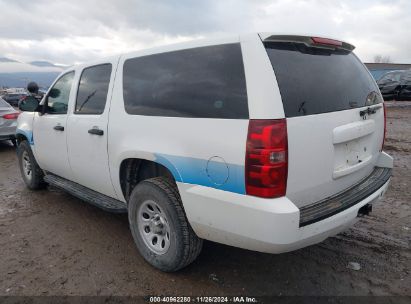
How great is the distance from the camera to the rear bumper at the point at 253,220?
85.0 inches

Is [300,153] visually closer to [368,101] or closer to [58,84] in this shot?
[368,101]

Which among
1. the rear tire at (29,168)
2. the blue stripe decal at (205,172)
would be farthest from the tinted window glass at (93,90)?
the rear tire at (29,168)

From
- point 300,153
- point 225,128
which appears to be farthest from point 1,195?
point 300,153

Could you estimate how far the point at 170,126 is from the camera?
8.75 feet

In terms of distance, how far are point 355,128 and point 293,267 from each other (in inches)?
53.4

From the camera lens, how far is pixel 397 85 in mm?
17172

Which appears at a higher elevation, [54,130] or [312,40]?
[312,40]

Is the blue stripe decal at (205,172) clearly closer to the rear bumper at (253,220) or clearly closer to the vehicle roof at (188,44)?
the rear bumper at (253,220)

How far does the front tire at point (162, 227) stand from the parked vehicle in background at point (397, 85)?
58.0 ft

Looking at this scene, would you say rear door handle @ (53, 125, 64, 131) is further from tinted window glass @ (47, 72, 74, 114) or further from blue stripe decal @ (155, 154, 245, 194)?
blue stripe decal @ (155, 154, 245, 194)

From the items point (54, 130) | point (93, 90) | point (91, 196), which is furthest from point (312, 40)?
point (54, 130)

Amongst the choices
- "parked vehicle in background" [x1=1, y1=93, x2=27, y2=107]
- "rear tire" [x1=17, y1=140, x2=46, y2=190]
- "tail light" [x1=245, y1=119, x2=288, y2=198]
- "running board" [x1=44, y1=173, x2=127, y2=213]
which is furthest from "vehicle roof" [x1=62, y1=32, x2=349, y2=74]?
"parked vehicle in background" [x1=1, y1=93, x2=27, y2=107]

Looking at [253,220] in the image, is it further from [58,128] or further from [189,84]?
[58,128]

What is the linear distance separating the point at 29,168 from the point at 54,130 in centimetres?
156
